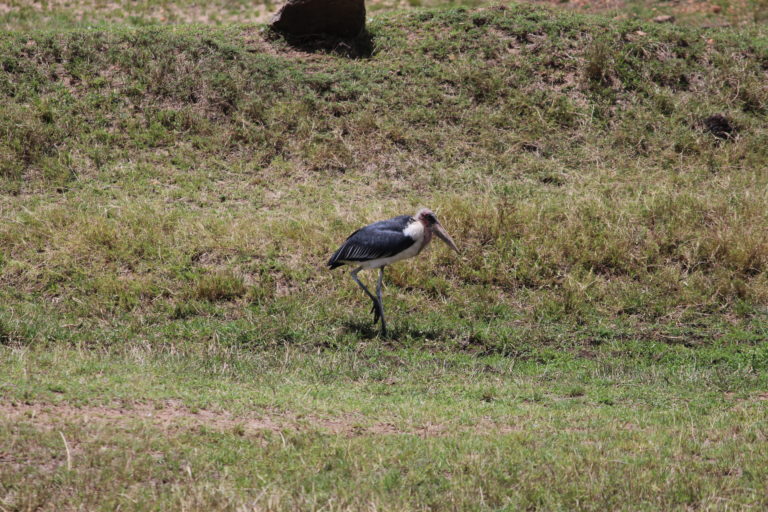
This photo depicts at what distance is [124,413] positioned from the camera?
6.12 meters

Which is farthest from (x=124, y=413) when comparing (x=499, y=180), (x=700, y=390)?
(x=499, y=180)

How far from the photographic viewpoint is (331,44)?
667 inches

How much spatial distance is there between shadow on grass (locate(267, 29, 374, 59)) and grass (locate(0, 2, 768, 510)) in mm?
60

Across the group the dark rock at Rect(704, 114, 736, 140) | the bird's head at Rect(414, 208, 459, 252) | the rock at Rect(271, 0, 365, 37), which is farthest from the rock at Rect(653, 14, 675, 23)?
the bird's head at Rect(414, 208, 459, 252)

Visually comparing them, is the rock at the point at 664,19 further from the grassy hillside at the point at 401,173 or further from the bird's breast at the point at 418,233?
the bird's breast at the point at 418,233

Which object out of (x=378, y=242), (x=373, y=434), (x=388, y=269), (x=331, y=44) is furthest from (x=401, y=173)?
(x=373, y=434)

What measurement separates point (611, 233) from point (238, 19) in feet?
37.3

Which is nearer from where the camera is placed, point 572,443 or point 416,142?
point 572,443

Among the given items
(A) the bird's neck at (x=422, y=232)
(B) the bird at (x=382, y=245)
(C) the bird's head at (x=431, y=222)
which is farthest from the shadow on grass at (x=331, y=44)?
(B) the bird at (x=382, y=245)

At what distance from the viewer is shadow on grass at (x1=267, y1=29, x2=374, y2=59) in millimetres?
16812

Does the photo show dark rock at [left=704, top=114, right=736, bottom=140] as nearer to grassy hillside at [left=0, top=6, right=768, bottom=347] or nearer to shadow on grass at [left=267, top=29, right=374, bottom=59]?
grassy hillside at [left=0, top=6, right=768, bottom=347]

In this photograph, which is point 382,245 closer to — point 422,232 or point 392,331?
point 422,232

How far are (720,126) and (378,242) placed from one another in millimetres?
8461

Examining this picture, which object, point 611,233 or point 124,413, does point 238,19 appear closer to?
point 611,233
